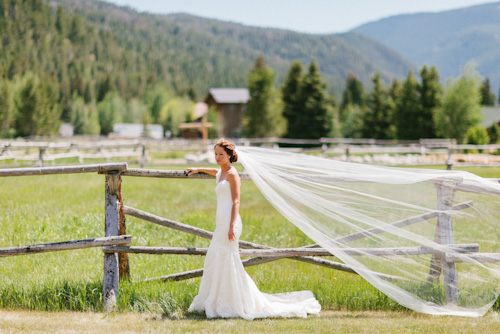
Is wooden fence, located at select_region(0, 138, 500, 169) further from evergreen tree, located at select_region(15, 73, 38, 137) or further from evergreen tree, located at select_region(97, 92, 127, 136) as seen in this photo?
evergreen tree, located at select_region(97, 92, 127, 136)

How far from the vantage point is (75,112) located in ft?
365

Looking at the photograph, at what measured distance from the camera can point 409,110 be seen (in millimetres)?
49719

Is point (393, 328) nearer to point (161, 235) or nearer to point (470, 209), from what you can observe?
point (470, 209)

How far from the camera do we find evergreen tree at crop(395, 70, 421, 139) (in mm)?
49688

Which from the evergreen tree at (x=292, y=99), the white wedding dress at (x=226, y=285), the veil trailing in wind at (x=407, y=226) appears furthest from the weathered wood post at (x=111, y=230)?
the evergreen tree at (x=292, y=99)

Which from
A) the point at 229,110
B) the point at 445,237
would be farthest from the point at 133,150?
the point at 229,110

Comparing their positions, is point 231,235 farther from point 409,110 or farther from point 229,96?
point 229,96

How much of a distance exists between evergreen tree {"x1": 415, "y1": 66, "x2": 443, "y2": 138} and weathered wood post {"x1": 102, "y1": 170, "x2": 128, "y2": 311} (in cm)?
4800

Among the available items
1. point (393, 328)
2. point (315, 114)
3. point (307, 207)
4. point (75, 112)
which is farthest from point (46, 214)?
point (75, 112)

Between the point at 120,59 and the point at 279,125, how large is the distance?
152m

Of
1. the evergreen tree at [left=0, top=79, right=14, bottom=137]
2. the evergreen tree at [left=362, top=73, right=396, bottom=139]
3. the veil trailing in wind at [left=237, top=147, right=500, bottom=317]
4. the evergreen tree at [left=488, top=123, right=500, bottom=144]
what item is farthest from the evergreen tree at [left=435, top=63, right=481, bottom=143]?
the evergreen tree at [left=0, top=79, right=14, bottom=137]

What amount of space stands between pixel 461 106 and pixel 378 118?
551 inches

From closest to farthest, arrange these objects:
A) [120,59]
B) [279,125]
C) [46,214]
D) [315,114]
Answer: [46,214], [315,114], [279,125], [120,59]

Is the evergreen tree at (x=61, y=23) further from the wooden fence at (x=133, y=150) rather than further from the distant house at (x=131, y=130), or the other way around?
the wooden fence at (x=133, y=150)
